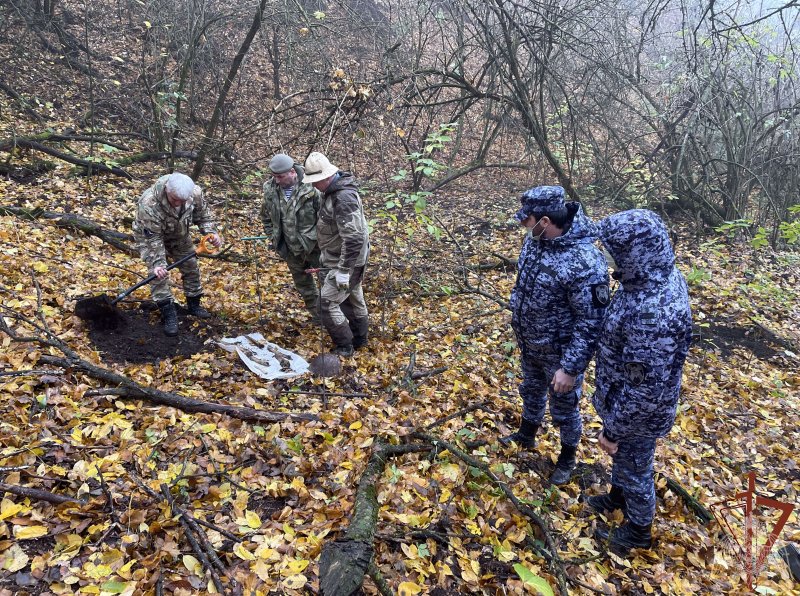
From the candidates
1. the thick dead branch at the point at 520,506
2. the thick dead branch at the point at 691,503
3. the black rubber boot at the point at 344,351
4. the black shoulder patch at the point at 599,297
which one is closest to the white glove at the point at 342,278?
the black rubber boot at the point at 344,351

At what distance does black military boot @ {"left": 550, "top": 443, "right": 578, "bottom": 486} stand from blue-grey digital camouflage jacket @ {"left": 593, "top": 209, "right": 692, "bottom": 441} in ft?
3.18

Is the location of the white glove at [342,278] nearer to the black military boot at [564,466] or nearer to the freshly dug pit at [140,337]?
the freshly dug pit at [140,337]

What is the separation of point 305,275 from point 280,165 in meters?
1.43

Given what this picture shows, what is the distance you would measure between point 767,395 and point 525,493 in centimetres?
398

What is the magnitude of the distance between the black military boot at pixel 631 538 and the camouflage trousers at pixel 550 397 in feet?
2.07

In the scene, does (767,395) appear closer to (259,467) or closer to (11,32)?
(259,467)

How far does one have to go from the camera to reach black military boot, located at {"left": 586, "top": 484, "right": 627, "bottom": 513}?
3328mm

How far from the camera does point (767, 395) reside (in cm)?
558

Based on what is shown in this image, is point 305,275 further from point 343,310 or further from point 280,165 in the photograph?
point 280,165

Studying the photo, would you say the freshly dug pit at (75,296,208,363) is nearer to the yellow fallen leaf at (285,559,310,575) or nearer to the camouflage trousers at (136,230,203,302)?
the camouflage trousers at (136,230,203,302)

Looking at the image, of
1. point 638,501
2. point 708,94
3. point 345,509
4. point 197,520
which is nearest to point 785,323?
point 708,94

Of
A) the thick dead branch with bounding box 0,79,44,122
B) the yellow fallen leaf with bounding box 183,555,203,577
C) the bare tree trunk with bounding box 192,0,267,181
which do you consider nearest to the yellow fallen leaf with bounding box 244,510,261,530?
the yellow fallen leaf with bounding box 183,555,203,577

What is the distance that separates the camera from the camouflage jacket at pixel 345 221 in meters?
4.56

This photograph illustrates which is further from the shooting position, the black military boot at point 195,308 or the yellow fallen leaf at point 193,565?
the black military boot at point 195,308
